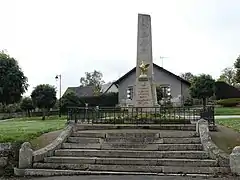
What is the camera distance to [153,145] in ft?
43.3

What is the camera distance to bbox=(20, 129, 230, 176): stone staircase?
11.5 metres

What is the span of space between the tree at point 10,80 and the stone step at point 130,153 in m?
33.8

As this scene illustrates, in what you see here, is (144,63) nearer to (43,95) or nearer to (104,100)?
(43,95)

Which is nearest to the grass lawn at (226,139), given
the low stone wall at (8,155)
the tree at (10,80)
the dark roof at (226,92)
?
the low stone wall at (8,155)

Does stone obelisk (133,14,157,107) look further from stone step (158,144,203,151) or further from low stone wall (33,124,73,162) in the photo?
stone step (158,144,203,151)

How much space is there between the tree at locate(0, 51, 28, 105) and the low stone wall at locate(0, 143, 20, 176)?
33.0 metres

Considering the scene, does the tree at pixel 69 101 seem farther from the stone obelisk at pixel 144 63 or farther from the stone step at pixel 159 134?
the stone step at pixel 159 134

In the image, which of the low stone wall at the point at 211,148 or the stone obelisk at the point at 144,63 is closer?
the low stone wall at the point at 211,148

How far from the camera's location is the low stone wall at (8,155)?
41.0 feet

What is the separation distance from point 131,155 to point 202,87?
37.3 metres

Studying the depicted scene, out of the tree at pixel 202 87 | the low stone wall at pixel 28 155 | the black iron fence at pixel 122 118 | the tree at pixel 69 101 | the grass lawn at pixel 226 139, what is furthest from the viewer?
the tree at pixel 202 87

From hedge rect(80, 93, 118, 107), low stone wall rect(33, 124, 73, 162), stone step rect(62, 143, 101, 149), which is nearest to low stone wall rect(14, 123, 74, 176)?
low stone wall rect(33, 124, 73, 162)

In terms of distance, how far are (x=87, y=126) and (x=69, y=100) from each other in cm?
3259

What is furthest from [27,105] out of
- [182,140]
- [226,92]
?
[182,140]
